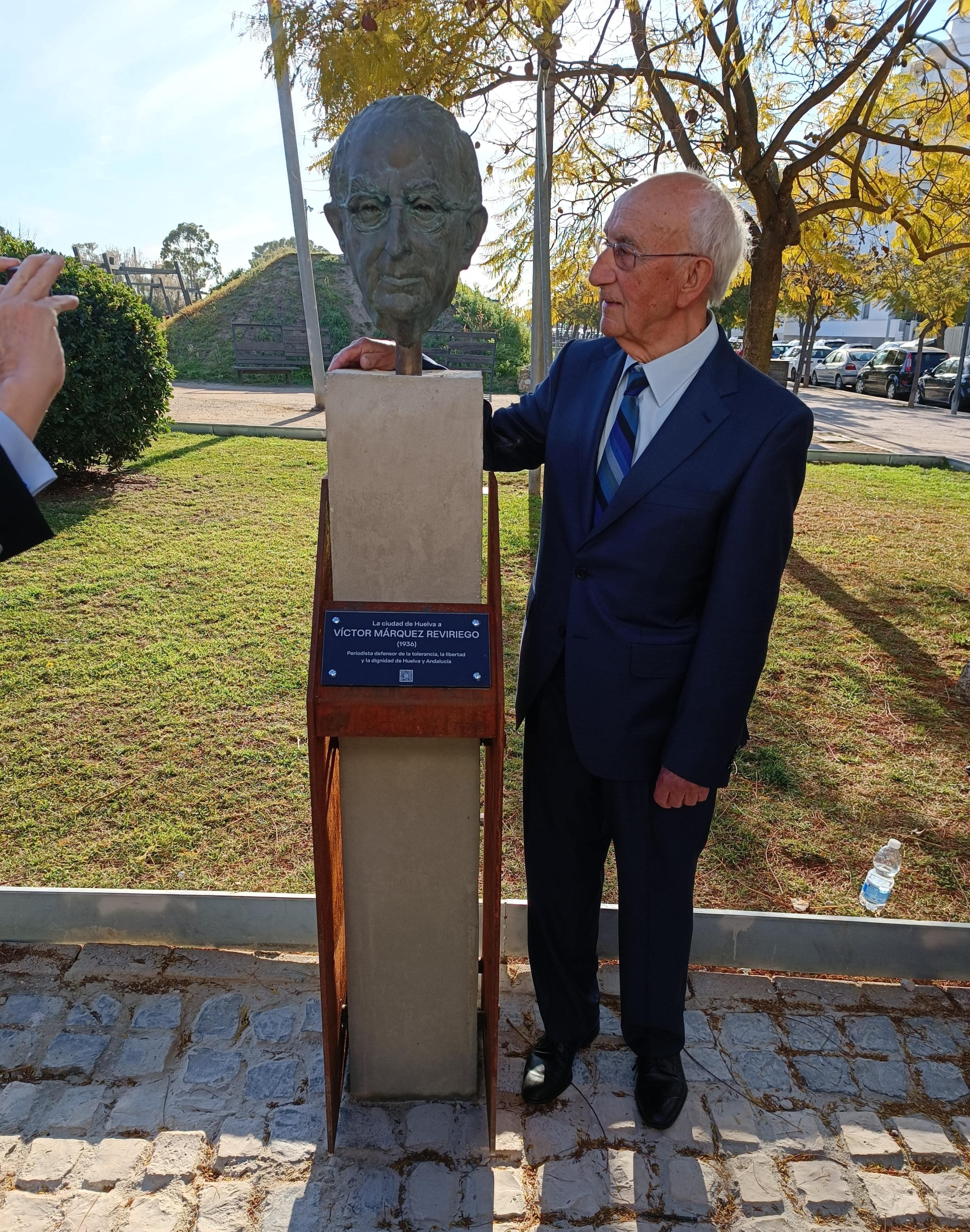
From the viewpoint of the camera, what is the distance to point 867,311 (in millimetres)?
50125

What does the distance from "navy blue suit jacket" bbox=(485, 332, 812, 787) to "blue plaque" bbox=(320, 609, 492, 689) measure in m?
0.30

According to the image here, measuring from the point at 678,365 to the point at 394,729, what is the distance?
3.52 ft

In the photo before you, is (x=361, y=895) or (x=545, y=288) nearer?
(x=361, y=895)

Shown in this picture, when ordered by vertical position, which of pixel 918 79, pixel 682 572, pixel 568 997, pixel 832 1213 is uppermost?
pixel 918 79

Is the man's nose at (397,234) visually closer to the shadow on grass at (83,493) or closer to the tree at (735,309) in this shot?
the shadow on grass at (83,493)

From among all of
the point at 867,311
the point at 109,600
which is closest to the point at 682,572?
the point at 109,600

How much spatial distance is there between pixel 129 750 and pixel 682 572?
10.2 feet

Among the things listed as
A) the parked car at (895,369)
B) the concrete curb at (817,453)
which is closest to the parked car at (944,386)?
the parked car at (895,369)

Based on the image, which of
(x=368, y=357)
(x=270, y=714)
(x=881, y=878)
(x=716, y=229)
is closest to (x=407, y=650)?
(x=368, y=357)

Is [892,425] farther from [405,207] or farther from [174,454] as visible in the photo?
[405,207]

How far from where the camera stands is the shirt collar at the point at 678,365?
2100 mm

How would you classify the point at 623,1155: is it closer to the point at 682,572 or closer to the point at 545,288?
the point at 682,572

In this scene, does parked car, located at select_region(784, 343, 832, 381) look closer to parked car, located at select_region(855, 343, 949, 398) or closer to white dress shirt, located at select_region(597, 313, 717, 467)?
parked car, located at select_region(855, 343, 949, 398)

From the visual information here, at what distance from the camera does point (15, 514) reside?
4.05 feet
